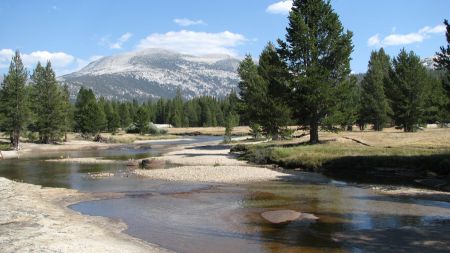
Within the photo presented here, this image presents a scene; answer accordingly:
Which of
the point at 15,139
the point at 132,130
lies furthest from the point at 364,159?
the point at 132,130

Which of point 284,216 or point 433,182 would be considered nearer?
point 284,216

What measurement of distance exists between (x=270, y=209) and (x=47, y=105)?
251 ft

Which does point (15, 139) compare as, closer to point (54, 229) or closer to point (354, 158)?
point (354, 158)

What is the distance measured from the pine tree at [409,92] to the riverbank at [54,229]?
57.6 meters

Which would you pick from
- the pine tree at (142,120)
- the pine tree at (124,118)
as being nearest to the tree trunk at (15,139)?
the pine tree at (142,120)

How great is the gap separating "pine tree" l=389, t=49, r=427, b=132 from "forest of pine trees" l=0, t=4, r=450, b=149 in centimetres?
14

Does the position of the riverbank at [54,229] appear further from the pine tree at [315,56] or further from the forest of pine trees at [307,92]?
the pine tree at [315,56]

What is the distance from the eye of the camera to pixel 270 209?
962 inches

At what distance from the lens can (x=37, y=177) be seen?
40.2 meters

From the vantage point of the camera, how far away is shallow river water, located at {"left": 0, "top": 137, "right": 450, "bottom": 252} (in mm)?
17531

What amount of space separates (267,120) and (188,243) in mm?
51867

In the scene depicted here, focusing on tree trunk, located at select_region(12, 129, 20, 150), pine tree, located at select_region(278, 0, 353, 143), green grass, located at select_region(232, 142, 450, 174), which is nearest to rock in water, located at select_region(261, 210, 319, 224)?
green grass, located at select_region(232, 142, 450, 174)

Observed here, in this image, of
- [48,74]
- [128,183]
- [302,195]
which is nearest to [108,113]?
[48,74]

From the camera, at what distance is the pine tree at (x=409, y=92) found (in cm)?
7038
